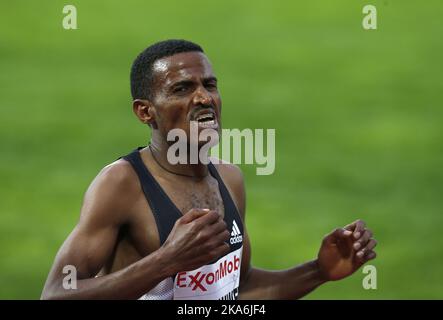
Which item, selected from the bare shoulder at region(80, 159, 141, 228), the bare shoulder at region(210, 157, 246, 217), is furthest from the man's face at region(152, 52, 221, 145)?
the bare shoulder at region(210, 157, 246, 217)

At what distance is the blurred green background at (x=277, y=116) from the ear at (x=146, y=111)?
4.71 meters

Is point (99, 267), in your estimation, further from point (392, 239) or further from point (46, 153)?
point (46, 153)

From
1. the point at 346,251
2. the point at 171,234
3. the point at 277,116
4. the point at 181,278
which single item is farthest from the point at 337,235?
the point at 277,116

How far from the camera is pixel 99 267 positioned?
586 cm

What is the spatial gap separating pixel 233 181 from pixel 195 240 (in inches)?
48.8

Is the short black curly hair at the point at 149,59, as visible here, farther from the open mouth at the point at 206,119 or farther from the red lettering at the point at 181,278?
the red lettering at the point at 181,278

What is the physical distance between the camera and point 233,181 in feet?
22.3

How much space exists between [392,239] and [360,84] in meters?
3.64

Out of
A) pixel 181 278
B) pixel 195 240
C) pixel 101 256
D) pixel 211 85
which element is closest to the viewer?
pixel 195 240

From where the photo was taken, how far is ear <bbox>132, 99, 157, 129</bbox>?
21.0 ft

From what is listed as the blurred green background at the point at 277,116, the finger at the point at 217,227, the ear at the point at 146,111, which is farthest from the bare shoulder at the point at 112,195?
the blurred green background at the point at 277,116

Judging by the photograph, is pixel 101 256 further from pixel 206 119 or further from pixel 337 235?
pixel 337 235

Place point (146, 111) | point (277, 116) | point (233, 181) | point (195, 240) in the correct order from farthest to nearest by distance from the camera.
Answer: point (277, 116)
point (233, 181)
point (146, 111)
point (195, 240)
